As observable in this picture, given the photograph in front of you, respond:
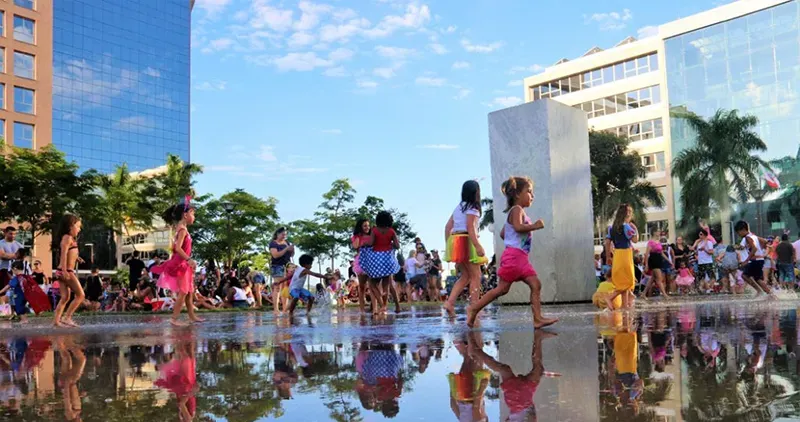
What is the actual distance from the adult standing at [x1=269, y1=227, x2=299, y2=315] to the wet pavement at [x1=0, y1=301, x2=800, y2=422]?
25.8 feet

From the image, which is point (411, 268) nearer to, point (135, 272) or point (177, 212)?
point (135, 272)

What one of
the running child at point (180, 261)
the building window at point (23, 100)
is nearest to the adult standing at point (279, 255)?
the running child at point (180, 261)

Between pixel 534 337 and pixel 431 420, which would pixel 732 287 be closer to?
pixel 534 337

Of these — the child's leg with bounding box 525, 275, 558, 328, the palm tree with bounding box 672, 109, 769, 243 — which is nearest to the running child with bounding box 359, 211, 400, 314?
the child's leg with bounding box 525, 275, 558, 328

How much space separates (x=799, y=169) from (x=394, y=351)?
5396cm

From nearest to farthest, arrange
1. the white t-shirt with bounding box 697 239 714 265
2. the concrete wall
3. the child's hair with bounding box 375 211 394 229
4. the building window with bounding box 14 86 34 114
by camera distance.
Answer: the child's hair with bounding box 375 211 394 229 → the concrete wall → the white t-shirt with bounding box 697 239 714 265 → the building window with bounding box 14 86 34 114

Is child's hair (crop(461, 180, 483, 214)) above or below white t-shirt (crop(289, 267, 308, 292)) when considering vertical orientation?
above

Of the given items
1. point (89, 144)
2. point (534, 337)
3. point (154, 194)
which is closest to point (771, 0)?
point (154, 194)

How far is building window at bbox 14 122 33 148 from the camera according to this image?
54.0 m

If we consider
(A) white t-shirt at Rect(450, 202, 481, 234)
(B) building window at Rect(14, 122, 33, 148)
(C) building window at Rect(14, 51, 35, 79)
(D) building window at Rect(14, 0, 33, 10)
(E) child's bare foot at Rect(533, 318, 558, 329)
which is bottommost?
(E) child's bare foot at Rect(533, 318, 558, 329)

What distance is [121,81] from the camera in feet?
263

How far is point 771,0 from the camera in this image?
2078 inches

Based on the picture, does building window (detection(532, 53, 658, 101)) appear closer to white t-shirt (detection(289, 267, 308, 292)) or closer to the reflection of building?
the reflection of building

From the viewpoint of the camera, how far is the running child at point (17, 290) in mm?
15350
